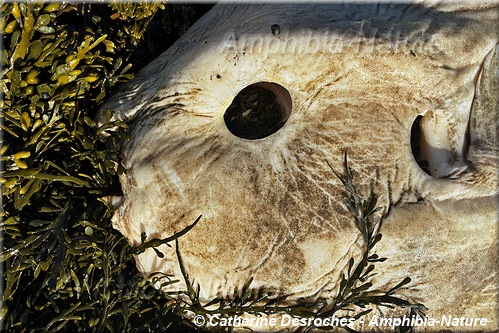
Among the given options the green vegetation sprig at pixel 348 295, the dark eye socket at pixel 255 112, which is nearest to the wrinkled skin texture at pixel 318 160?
the green vegetation sprig at pixel 348 295

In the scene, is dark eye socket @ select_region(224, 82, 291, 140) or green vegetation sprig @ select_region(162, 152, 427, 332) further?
dark eye socket @ select_region(224, 82, 291, 140)

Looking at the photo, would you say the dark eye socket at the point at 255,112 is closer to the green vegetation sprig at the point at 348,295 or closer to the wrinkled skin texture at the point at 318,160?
the wrinkled skin texture at the point at 318,160

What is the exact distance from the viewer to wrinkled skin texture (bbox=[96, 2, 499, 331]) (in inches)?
123

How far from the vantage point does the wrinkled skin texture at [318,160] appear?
3.12 metres

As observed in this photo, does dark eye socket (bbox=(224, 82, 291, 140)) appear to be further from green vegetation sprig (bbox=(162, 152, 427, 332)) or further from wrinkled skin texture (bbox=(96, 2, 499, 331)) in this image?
green vegetation sprig (bbox=(162, 152, 427, 332))

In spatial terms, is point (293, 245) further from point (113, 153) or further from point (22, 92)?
point (22, 92)

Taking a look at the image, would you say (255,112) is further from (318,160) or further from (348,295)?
(348,295)

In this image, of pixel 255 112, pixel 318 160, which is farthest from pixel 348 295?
pixel 255 112

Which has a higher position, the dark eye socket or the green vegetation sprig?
the dark eye socket

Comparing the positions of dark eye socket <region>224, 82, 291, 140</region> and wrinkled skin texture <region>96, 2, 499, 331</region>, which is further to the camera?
dark eye socket <region>224, 82, 291, 140</region>

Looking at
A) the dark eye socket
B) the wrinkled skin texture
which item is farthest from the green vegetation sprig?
the dark eye socket

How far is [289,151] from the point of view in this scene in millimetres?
3170

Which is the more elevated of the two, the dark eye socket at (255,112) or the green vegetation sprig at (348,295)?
the dark eye socket at (255,112)

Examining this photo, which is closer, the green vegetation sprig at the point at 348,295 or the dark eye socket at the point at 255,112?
the green vegetation sprig at the point at 348,295
